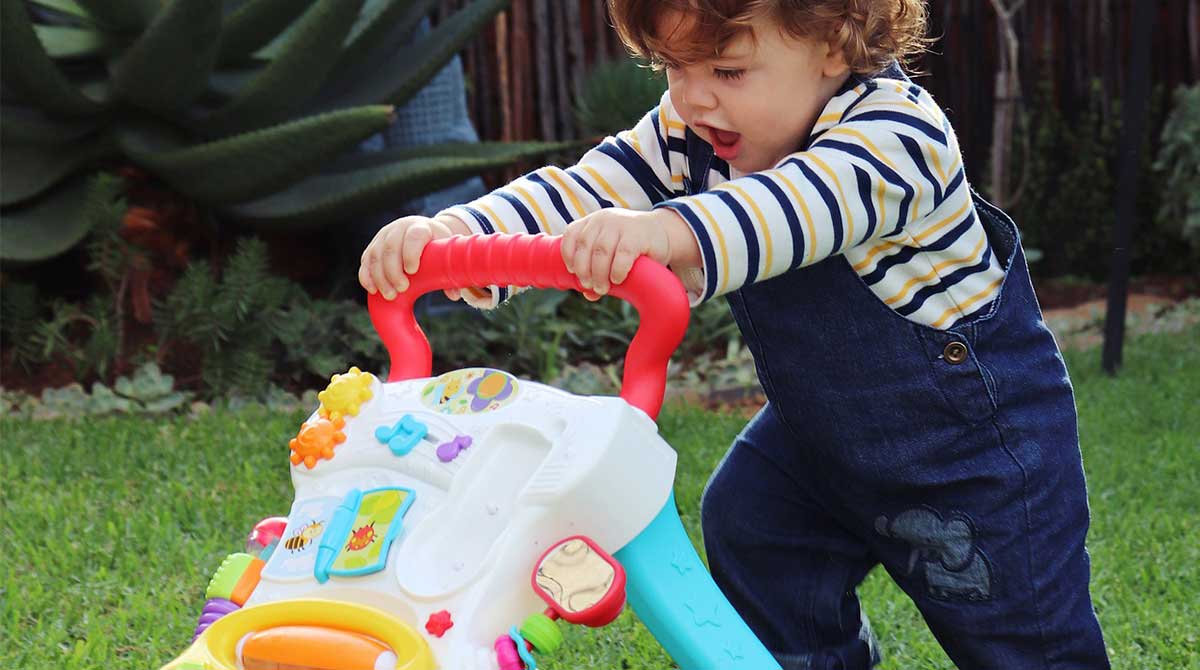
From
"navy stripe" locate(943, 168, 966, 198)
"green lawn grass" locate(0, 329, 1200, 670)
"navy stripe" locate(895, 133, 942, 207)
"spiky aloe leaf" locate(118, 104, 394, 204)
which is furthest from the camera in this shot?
"spiky aloe leaf" locate(118, 104, 394, 204)

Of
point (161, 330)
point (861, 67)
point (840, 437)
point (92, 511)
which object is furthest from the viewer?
point (161, 330)

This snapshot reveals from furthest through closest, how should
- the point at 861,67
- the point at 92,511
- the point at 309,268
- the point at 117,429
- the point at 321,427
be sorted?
the point at 309,268, the point at 117,429, the point at 92,511, the point at 861,67, the point at 321,427

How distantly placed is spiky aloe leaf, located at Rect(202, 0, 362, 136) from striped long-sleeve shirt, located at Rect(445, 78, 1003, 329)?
1.98 meters

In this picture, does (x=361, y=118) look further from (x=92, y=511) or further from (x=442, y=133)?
(x=92, y=511)

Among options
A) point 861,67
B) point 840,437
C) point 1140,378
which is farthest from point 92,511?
point 1140,378

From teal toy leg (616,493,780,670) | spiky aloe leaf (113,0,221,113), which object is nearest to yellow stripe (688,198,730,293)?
teal toy leg (616,493,780,670)

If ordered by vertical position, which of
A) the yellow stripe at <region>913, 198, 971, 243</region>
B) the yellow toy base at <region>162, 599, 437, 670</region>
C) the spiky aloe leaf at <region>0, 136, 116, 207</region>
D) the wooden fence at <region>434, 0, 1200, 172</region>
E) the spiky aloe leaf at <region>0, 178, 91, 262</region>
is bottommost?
the wooden fence at <region>434, 0, 1200, 172</region>

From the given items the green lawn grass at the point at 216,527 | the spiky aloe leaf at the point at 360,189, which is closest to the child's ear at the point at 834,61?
the green lawn grass at the point at 216,527

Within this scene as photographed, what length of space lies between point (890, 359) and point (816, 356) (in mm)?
88

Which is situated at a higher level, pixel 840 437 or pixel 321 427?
pixel 321 427

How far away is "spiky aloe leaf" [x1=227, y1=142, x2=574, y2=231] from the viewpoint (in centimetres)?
370

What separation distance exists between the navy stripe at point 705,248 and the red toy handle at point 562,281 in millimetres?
29

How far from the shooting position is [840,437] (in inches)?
66.3

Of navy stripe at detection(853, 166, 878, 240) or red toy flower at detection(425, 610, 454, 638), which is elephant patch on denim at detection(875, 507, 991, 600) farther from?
red toy flower at detection(425, 610, 454, 638)
